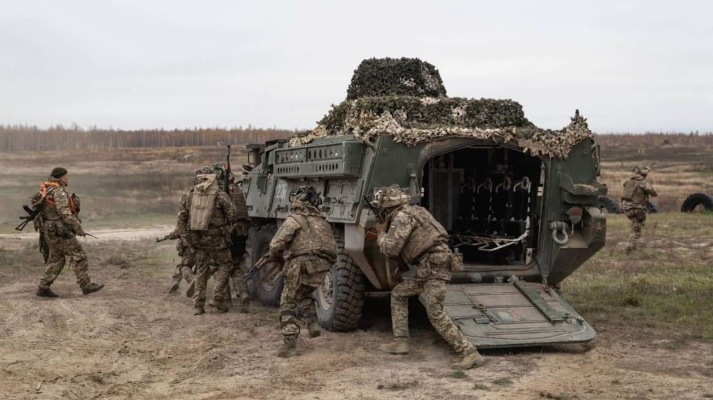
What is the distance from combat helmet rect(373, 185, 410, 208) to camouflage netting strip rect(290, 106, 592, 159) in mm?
762

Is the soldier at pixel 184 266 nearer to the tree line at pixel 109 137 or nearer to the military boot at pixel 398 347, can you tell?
the military boot at pixel 398 347

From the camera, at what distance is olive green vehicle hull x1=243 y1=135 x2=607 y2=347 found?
8.62 metres

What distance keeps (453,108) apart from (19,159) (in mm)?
29538

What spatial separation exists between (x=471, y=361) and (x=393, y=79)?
15.2 feet

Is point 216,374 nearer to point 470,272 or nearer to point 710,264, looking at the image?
point 470,272

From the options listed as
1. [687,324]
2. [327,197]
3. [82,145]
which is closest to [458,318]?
[327,197]

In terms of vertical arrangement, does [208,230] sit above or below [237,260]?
above

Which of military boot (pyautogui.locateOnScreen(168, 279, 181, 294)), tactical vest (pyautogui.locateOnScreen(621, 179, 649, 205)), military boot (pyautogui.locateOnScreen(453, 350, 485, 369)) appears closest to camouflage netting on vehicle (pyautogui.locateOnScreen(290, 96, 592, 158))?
military boot (pyautogui.locateOnScreen(453, 350, 485, 369))

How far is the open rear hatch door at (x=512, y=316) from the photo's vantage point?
26.8 feet

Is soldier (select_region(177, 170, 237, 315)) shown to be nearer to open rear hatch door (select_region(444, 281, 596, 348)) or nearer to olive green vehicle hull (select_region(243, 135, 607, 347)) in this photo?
olive green vehicle hull (select_region(243, 135, 607, 347))

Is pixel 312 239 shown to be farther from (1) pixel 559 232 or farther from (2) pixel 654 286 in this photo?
(2) pixel 654 286

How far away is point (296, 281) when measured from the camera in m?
8.39

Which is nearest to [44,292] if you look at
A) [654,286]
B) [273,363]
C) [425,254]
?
[273,363]

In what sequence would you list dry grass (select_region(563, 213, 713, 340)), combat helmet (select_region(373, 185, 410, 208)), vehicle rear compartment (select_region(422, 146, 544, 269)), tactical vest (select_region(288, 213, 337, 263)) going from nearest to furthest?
combat helmet (select_region(373, 185, 410, 208)) < tactical vest (select_region(288, 213, 337, 263)) < dry grass (select_region(563, 213, 713, 340)) < vehicle rear compartment (select_region(422, 146, 544, 269))
